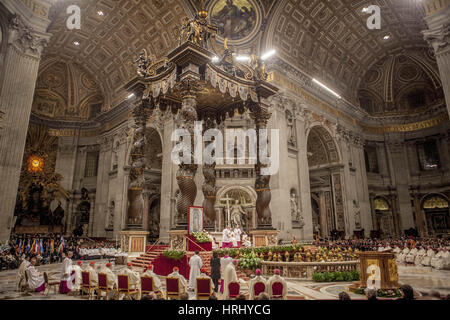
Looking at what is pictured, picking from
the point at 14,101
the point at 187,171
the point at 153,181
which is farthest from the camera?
the point at 153,181

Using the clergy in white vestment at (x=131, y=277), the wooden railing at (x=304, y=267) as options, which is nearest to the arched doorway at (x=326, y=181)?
the wooden railing at (x=304, y=267)

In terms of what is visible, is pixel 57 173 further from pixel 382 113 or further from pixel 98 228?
pixel 382 113

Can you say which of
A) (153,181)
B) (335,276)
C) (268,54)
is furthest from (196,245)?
(153,181)

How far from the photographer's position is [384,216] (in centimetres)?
2239

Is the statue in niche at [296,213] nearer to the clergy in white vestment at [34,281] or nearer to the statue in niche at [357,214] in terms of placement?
the statue in niche at [357,214]

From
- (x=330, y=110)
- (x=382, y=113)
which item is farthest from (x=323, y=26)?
(x=382, y=113)

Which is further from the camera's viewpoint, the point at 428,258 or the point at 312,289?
the point at 428,258

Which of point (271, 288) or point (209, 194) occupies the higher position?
point (209, 194)

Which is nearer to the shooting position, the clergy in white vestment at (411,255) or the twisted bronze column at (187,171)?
the twisted bronze column at (187,171)

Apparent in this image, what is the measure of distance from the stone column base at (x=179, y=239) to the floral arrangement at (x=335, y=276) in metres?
3.20

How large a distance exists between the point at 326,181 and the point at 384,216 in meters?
6.71

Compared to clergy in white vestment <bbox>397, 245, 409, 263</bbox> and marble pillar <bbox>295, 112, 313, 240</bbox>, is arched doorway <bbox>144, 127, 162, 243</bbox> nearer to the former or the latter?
marble pillar <bbox>295, 112, 313, 240</bbox>

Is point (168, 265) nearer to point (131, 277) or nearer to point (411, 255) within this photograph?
point (131, 277)

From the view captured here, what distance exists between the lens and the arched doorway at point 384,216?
22.0 m
